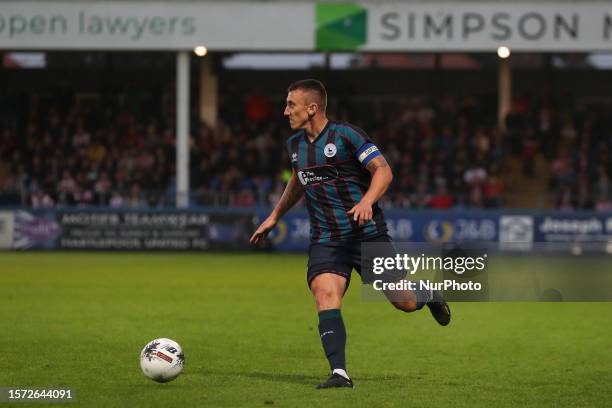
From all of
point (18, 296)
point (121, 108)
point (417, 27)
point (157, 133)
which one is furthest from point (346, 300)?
point (121, 108)

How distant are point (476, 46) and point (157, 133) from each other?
825cm

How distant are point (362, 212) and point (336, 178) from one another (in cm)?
69

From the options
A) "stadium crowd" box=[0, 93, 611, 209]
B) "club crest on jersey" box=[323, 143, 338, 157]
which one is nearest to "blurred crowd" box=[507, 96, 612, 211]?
"stadium crowd" box=[0, 93, 611, 209]

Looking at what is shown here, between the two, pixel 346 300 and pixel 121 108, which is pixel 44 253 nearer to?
pixel 121 108

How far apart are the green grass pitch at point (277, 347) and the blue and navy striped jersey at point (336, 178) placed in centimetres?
104

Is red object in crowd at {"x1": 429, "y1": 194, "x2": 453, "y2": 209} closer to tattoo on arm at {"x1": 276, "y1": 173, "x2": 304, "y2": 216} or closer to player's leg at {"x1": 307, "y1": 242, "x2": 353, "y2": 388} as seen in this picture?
tattoo on arm at {"x1": 276, "y1": 173, "x2": 304, "y2": 216}

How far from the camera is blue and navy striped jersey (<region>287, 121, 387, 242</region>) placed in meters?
8.02

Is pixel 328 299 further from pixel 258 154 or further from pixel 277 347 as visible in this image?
pixel 258 154

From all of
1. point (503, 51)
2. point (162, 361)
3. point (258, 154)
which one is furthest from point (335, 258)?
point (258, 154)

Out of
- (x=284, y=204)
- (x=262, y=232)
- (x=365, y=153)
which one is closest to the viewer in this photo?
(x=365, y=153)

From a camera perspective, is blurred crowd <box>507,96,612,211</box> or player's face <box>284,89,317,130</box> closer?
player's face <box>284,89,317,130</box>

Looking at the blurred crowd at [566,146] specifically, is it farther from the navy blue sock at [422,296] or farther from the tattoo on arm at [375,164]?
the tattoo on arm at [375,164]

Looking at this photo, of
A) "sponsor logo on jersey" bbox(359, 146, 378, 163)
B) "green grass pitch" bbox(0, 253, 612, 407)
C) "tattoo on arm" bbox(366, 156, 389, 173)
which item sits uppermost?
"sponsor logo on jersey" bbox(359, 146, 378, 163)

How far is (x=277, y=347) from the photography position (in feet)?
34.2
